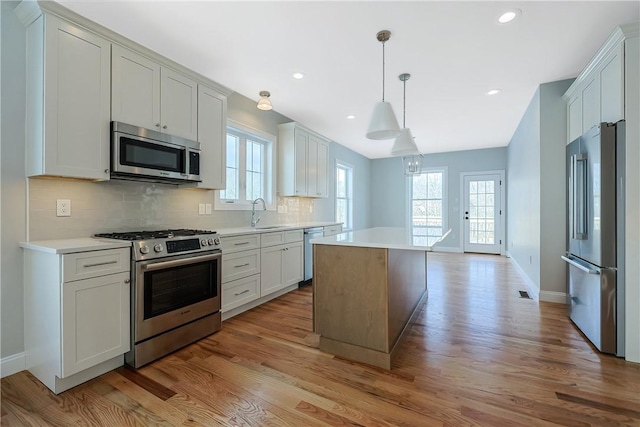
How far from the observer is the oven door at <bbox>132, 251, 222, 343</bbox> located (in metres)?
2.07

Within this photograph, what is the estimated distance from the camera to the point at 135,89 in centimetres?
235

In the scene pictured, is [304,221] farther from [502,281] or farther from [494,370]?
[494,370]

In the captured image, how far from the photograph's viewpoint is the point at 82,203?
7.45ft

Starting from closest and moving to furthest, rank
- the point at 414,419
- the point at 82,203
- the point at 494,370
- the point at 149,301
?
the point at 414,419 → the point at 494,370 → the point at 149,301 → the point at 82,203

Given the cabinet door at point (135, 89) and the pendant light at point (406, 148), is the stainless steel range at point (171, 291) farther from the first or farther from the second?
the pendant light at point (406, 148)

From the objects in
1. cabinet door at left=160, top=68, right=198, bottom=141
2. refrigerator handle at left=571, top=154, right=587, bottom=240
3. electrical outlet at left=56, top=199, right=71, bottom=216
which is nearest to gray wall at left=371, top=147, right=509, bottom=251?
refrigerator handle at left=571, top=154, right=587, bottom=240

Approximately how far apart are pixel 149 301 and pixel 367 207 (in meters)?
6.60

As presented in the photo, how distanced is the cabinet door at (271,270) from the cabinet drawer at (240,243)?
18 centimetres

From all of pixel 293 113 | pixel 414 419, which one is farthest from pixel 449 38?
pixel 414 419

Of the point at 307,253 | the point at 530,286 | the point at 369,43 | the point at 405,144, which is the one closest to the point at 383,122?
the point at 405,144

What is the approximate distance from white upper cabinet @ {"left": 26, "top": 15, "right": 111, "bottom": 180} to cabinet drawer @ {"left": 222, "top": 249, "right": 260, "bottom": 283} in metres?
1.26

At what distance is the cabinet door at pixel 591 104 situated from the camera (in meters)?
2.56

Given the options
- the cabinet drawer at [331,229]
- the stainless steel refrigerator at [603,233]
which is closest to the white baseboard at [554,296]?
the stainless steel refrigerator at [603,233]

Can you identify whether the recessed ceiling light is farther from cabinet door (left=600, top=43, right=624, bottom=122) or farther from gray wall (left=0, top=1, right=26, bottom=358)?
gray wall (left=0, top=1, right=26, bottom=358)
